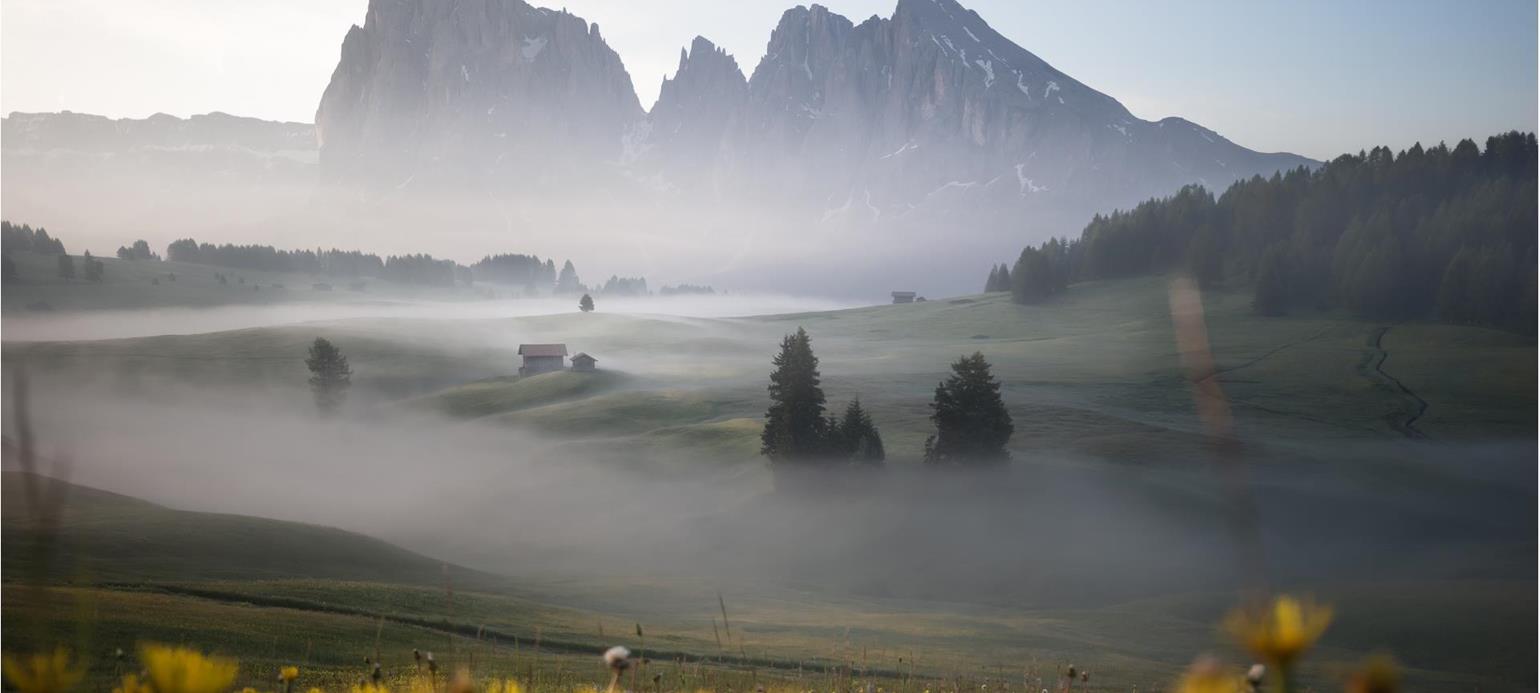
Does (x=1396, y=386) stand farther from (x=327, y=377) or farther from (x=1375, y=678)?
(x=1375, y=678)

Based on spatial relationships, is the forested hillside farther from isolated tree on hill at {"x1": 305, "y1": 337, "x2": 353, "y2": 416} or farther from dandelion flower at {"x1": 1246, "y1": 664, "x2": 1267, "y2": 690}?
dandelion flower at {"x1": 1246, "y1": 664, "x2": 1267, "y2": 690}

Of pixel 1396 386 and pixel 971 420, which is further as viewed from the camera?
pixel 1396 386

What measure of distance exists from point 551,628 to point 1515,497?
2798 inches

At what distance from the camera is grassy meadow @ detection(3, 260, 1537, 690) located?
2844cm

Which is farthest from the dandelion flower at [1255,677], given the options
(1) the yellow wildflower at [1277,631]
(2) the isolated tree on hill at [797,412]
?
(2) the isolated tree on hill at [797,412]

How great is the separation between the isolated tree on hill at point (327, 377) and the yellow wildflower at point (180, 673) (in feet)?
371

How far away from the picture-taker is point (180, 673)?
1.69 meters

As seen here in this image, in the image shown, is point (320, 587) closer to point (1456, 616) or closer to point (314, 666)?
point (314, 666)

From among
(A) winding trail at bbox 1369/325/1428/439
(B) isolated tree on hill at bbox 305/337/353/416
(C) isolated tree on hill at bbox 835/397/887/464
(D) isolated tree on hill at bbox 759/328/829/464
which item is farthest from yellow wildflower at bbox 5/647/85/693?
(B) isolated tree on hill at bbox 305/337/353/416

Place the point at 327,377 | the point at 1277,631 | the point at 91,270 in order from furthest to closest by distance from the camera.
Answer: the point at 91,270
the point at 327,377
the point at 1277,631

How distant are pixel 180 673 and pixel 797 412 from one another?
71.1 meters

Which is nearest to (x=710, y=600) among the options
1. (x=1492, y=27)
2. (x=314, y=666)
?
(x=314, y=666)

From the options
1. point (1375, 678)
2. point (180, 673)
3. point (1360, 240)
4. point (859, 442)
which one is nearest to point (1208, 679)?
point (1375, 678)

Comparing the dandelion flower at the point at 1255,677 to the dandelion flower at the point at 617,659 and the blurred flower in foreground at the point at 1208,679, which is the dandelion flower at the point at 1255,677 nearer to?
the blurred flower in foreground at the point at 1208,679
